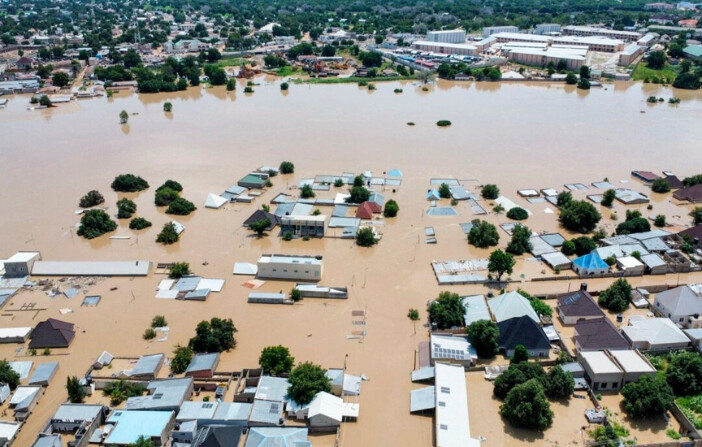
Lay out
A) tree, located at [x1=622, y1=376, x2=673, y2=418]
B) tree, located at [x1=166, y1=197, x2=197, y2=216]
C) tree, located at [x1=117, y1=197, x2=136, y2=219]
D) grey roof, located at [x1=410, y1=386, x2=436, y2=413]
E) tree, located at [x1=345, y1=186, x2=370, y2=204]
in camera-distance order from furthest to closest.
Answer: tree, located at [x1=345, y1=186, x2=370, y2=204], tree, located at [x1=166, y1=197, x2=197, y2=216], tree, located at [x1=117, y1=197, x2=136, y2=219], grey roof, located at [x1=410, y1=386, x2=436, y2=413], tree, located at [x1=622, y1=376, x2=673, y2=418]

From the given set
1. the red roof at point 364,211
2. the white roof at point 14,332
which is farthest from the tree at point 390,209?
the white roof at point 14,332

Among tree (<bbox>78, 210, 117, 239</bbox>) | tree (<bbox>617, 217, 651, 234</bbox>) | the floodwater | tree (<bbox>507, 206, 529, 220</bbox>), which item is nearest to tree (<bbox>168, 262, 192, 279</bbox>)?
the floodwater

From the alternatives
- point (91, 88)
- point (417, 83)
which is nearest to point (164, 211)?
point (91, 88)

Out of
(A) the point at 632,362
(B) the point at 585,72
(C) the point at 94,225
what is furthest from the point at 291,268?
(B) the point at 585,72

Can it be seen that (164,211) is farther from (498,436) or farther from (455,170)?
(498,436)

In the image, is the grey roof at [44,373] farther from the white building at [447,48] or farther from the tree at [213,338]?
the white building at [447,48]

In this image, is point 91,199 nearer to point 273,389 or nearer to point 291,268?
point 291,268

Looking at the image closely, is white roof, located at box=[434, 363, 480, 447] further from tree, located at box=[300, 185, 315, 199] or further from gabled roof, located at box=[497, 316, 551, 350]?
tree, located at box=[300, 185, 315, 199]

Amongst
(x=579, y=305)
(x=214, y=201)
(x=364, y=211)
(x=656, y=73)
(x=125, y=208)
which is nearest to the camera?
(x=579, y=305)
